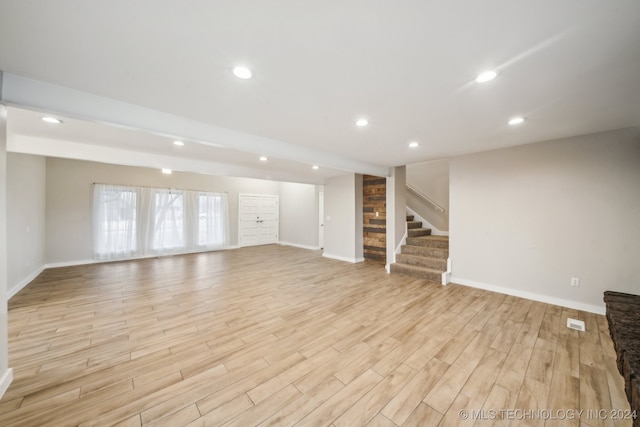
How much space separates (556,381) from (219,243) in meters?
7.98

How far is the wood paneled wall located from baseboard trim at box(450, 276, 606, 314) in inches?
80.0

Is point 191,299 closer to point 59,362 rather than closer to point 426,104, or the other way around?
point 59,362

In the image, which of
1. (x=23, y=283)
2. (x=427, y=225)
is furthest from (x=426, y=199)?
(x=23, y=283)

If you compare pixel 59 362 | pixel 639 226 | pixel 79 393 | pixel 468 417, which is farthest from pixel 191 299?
pixel 639 226

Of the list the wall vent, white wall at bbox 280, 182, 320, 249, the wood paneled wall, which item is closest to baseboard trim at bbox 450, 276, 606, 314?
the wall vent

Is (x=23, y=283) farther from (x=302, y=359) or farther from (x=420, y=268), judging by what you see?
(x=420, y=268)

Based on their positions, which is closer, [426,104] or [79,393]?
[79,393]

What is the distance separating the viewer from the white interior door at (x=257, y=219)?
8.35m

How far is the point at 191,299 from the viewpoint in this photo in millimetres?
3527

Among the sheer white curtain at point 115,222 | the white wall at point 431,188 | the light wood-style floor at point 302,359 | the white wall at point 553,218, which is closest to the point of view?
the light wood-style floor at point 302,359

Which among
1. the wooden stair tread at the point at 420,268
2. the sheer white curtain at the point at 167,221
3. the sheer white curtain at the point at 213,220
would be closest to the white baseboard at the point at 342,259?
the wooden stair tread at the point at 420,268

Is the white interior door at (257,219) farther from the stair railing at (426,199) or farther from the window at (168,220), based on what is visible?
the stair railing at (426,199)

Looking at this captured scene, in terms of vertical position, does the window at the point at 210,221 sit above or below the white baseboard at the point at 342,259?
above

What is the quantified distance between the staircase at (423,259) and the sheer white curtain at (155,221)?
582 centimetres
